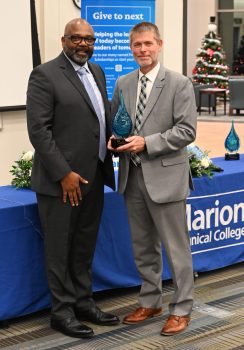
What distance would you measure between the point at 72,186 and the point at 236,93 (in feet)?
45.8

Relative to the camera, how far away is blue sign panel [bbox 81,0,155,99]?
5344 millimetres

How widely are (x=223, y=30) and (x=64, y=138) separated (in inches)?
866

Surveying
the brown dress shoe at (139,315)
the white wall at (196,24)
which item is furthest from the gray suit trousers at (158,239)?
the white wall at (196,24)

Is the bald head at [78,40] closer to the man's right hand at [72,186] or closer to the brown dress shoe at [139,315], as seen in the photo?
the man's right hand at [72,186]

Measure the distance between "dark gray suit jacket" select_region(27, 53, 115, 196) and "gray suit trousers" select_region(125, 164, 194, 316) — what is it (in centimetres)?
30

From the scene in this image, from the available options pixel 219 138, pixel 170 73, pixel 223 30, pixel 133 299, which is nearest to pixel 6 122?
pixel 133 299

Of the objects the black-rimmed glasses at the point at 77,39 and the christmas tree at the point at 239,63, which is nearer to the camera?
the black-rimmed glasses at the point at 77,39

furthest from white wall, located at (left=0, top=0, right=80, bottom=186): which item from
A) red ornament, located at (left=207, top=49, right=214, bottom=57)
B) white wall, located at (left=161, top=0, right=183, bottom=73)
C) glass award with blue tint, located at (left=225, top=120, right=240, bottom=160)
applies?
red ornament, located at (left=207, top=49, right=214, bottom=57)

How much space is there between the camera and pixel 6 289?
3.80 m

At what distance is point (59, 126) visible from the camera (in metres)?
3.47

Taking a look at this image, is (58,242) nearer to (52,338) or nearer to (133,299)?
(52,338)

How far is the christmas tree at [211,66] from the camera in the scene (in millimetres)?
20469

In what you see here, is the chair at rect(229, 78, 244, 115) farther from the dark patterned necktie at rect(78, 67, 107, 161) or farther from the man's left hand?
the man's left hand

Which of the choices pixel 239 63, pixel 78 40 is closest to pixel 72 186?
pixel 78 40
